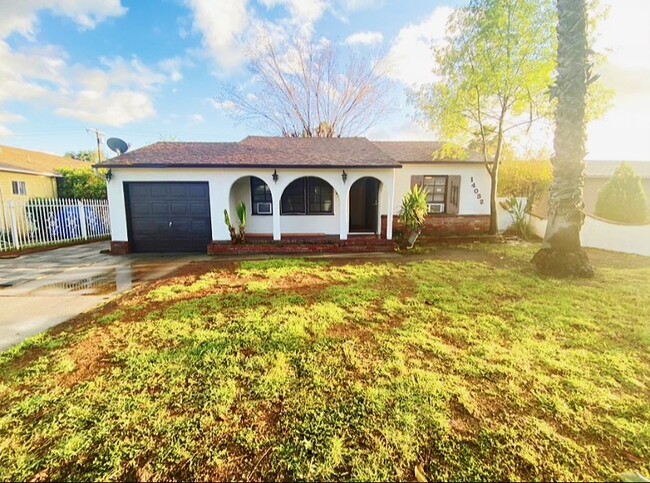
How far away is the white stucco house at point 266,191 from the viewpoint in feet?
30.8

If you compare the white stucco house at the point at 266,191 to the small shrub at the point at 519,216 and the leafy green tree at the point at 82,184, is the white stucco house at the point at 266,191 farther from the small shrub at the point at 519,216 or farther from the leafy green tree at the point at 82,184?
the leafy green tree at the point at 82,184

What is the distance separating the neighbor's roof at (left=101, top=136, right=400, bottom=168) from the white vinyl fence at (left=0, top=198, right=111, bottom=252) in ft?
12.1

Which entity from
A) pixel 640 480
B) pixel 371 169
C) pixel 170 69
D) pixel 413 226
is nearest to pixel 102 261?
pixel 371 169

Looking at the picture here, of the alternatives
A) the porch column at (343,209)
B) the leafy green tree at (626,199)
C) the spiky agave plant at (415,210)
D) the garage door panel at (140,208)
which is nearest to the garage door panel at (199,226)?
the garage door panel at (140,208)

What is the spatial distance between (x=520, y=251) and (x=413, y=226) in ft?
12.3

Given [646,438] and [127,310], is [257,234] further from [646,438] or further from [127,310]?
[646,438]

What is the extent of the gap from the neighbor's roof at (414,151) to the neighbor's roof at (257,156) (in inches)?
70.5

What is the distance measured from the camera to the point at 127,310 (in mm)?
4664

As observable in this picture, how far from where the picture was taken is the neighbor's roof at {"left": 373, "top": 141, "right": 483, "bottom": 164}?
12.4m

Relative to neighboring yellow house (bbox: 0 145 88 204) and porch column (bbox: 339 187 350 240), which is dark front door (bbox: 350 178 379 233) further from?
neighboring yellow house (bbox: 0 145 88 204)

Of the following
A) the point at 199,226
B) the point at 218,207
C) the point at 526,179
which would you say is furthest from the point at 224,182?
the point at 526,179

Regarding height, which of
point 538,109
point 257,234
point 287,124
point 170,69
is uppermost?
point 170,69

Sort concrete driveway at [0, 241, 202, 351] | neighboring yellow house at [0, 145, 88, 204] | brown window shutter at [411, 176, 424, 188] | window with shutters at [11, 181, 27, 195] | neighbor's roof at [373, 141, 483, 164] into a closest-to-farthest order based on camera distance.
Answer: concrete driveway at [0, 241, 202, 351]
neighbor's roof at [373, 141, 483, 164]
brown window shutter at [411, 176, 424, 188]
neighboring yellow house at [0, 145, 88, 204]
window with shutters at [11, 181, 27, 195]

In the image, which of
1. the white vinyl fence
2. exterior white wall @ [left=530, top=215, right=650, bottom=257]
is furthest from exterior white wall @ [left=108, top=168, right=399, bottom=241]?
exterior white wall @ [left=530, top=215, right=650, bottom=257]
